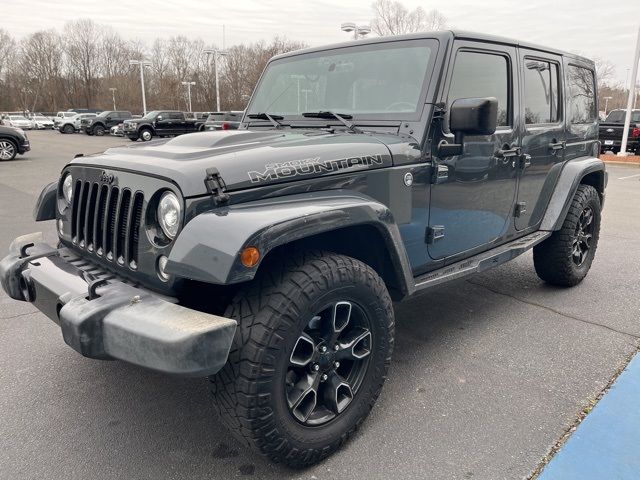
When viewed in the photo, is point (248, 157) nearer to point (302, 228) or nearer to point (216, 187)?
point (216, 187)

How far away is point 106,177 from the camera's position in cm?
244

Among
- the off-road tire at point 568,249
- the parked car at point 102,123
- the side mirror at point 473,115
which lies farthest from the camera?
the parked car at point 102,123

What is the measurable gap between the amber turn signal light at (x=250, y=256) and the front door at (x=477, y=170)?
1.35m

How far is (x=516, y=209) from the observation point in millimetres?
3729

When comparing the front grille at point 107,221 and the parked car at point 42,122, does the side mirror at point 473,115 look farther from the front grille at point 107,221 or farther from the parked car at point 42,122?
the parked car at point 42,122

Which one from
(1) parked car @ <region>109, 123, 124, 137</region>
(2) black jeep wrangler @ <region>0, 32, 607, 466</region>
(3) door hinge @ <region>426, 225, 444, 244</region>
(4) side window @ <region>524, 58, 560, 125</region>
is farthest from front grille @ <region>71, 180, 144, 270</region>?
(1) parked car @ <region>109, 123, 124, 137</region>

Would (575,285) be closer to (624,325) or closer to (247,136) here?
(624,325)

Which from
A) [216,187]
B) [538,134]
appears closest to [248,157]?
[216,187]

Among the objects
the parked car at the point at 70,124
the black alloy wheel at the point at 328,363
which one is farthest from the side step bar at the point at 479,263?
the parked car at the point at 70,124

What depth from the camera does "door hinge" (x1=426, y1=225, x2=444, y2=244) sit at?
295cm

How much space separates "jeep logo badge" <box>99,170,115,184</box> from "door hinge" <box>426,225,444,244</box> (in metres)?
1.71

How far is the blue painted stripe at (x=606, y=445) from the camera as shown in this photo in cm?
222

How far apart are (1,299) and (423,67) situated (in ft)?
12.6

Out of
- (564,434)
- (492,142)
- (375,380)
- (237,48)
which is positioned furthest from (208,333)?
(237,48)
